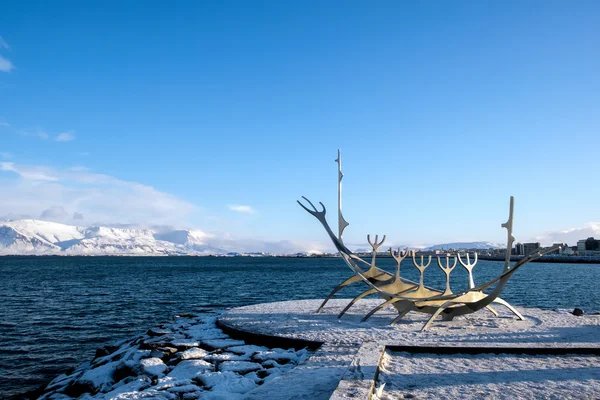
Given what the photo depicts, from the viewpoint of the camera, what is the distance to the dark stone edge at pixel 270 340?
33.8ft

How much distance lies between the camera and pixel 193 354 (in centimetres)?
1041

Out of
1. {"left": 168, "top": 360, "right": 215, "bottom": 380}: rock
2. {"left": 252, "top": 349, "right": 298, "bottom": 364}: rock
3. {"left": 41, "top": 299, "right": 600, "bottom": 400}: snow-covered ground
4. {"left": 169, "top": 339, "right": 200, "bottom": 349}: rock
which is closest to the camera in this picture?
{"left": 41, "top": 299, "right": 600, "bottom": 400}: snow-covered ground

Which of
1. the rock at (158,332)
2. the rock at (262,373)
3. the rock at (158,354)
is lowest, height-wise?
the rock at (158,332)

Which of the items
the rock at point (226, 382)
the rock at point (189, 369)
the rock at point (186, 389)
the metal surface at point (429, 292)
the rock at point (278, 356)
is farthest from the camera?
the metal surface at point (429, 292)

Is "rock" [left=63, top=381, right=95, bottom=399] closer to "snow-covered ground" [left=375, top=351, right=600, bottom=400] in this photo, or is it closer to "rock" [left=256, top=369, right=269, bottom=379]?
"rock" [left=256, top=369, right=269, bottom=379]

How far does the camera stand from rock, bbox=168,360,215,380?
902 cm

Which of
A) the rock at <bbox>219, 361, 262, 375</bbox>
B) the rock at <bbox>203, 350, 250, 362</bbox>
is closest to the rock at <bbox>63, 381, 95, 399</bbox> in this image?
the rock at <bbox>203, 350, 250, 362</bbox>

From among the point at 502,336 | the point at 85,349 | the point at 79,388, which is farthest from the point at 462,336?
the point at 85,349

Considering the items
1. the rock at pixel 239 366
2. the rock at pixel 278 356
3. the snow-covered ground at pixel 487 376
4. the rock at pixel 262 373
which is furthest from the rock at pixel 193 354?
the snow-covered ground at pixel 487 376

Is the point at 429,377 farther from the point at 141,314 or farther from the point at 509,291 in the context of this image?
the point at 509,291

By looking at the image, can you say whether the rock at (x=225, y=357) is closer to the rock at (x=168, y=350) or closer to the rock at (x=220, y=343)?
the rock at (x=220, y=343)

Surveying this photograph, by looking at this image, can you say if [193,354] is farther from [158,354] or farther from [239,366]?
[239,366]

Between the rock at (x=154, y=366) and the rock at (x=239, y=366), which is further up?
the rock at (x=239, y=366)

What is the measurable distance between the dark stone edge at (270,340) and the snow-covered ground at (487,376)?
2.49 metres
